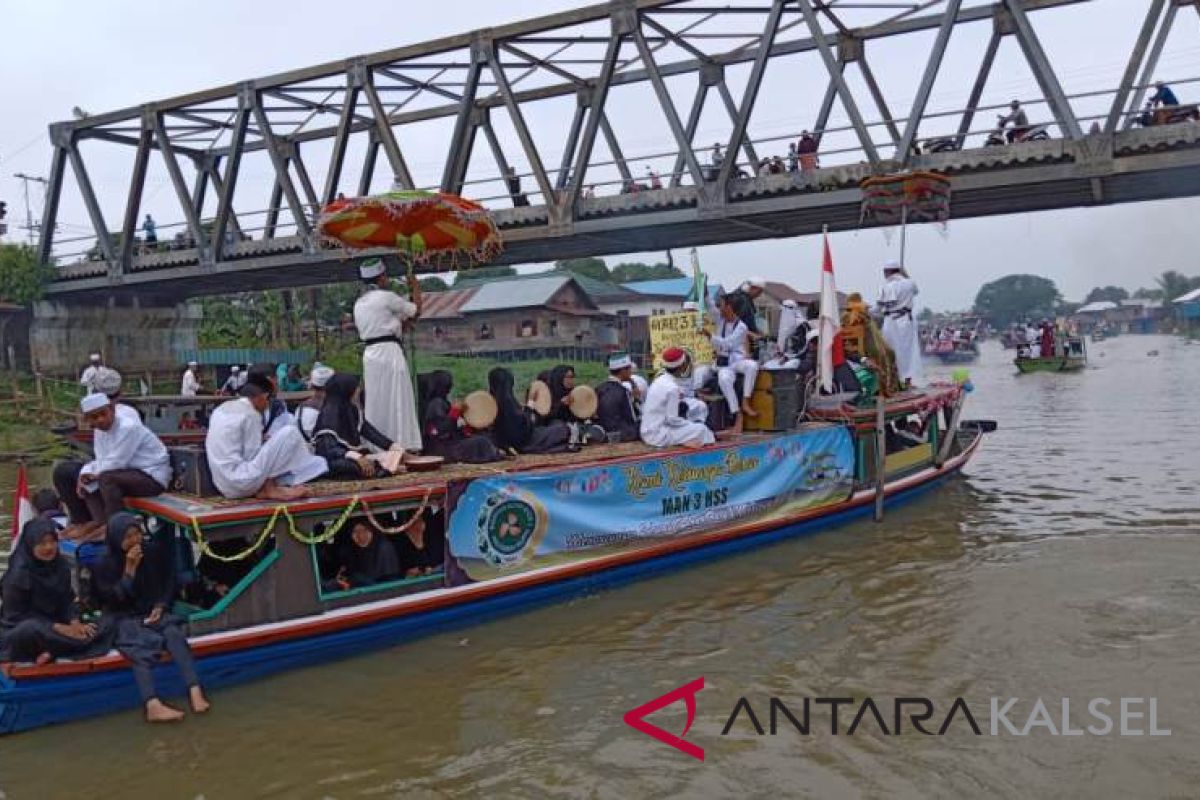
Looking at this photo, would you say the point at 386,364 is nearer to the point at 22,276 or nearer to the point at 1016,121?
the point at 1016,121

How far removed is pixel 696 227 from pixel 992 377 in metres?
24.5

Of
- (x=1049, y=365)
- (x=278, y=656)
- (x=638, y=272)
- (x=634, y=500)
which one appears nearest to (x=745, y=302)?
(x=634, y=500)

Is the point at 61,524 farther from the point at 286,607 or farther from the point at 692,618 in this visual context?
the point at 692,618

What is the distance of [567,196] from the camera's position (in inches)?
756

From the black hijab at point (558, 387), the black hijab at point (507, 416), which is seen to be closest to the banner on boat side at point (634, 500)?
the black hijab at point (507, 416)

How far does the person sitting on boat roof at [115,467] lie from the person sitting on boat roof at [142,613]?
676mm

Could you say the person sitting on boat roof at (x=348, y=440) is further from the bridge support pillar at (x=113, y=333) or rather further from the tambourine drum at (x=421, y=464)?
the bridge support pillar at (x=113, y=333)

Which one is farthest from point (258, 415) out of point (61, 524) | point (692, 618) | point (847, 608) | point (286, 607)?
point (847, 608)

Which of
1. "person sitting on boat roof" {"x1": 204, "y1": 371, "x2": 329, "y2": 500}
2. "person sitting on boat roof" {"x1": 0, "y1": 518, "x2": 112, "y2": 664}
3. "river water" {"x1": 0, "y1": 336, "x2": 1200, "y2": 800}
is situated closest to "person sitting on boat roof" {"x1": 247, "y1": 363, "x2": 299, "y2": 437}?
"person sitting on boat roof" {"x1": 204, "y1": 371, "x2": 329, "y2": 500}

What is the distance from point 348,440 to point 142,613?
7.06ft

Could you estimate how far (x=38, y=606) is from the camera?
519cm

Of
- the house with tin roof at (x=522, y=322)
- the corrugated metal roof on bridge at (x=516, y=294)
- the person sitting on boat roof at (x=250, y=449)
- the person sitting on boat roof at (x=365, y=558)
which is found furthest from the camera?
the corrugated metal roof on bridge at (x=516, y=294)

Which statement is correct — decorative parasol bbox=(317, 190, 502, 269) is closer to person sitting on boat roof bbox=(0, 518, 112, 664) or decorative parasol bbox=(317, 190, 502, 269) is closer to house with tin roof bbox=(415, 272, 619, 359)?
person sitting on boat roof bbox=(0, 518, 112, 664)

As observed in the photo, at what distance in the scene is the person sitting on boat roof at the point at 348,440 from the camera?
692cm
